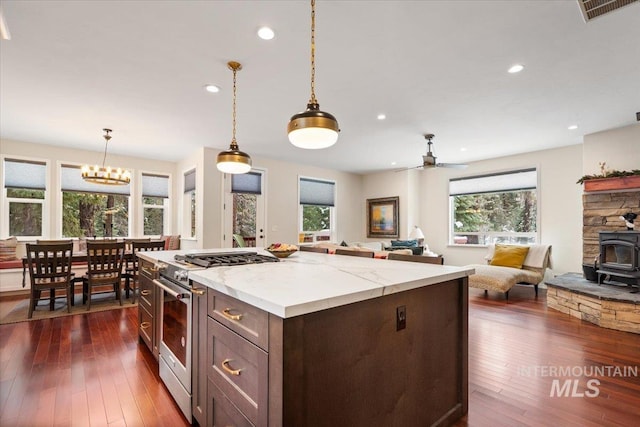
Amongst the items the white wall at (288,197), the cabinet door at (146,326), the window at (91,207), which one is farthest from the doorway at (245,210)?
the cabinet door at (146,326)

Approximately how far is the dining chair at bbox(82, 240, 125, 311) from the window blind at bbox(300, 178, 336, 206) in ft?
13.1

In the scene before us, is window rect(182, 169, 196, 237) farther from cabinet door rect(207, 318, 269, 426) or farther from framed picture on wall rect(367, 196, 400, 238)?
cabinet door rect(207, 318, 269, 426)

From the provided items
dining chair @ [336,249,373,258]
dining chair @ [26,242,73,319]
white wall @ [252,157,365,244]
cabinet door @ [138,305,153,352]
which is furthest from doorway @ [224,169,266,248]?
dining chair @ [336,249,373,258]

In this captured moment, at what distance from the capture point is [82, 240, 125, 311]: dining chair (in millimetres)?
4105

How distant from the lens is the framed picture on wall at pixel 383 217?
7.82 meters

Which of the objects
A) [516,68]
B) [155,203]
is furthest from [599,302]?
[155,203]

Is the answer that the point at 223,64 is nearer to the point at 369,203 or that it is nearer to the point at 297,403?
the point at 297,403

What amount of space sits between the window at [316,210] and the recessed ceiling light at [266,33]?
500 centimetres

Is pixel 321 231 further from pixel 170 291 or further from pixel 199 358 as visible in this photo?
pixel 199 358

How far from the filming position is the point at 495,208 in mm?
6574

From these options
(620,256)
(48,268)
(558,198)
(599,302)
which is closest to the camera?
(599,302)

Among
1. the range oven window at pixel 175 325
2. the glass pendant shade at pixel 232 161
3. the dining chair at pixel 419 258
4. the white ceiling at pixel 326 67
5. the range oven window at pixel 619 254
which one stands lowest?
the range oven window at pixel 175 325

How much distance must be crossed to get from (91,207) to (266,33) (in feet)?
18.6

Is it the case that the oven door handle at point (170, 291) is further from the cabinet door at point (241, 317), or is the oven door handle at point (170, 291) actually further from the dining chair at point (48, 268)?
the dining chair at point (48, 268)
